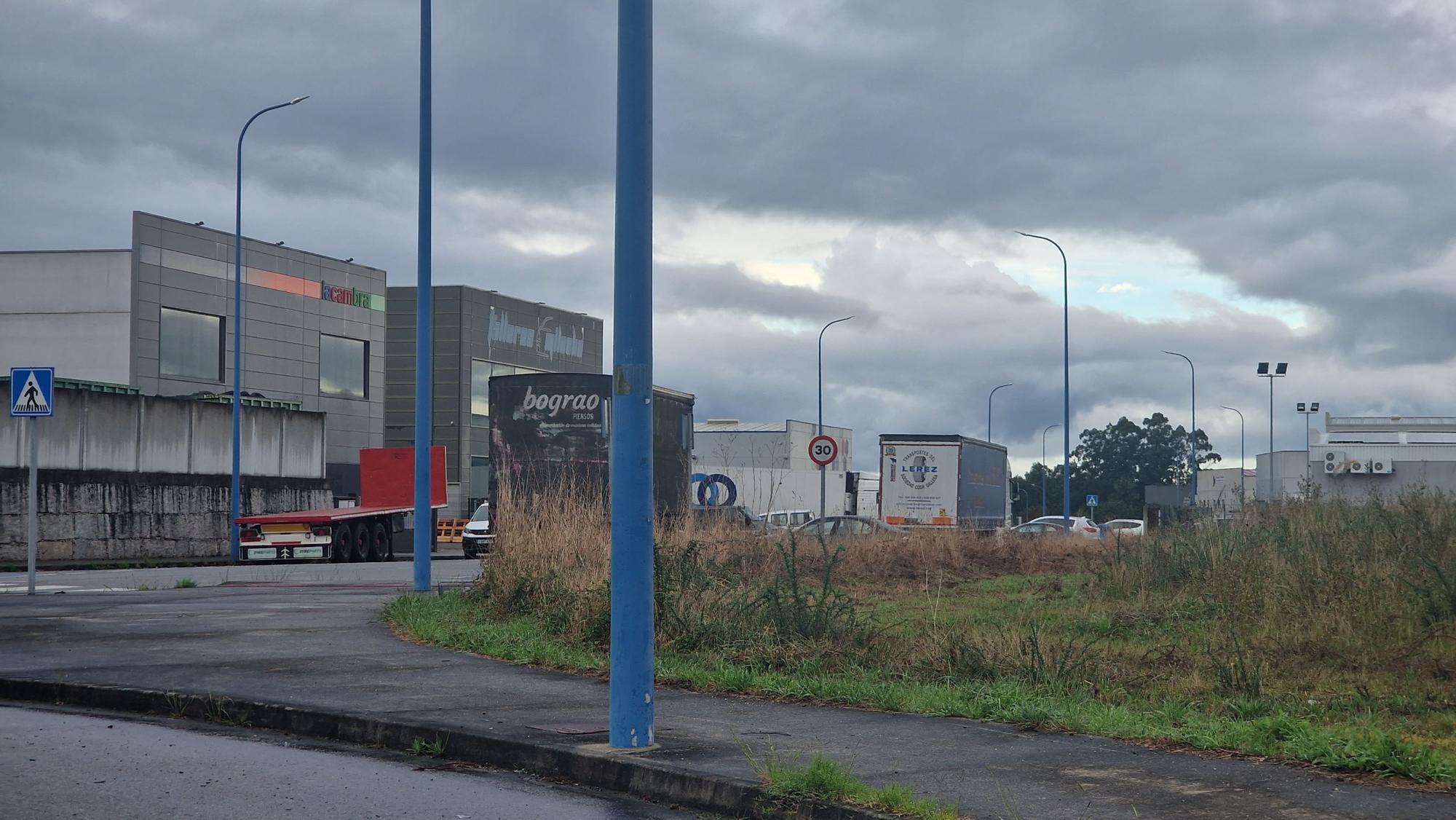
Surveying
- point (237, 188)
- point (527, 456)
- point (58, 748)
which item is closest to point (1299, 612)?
point (58, 748)

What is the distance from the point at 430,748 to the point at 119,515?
108 ft

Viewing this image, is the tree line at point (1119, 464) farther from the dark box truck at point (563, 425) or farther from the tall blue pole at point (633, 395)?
the tall blue pole at point (633, 395)

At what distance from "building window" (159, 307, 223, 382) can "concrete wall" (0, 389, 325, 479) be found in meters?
10.4

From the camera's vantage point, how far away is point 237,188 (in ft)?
128

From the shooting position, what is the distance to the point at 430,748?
784 cm

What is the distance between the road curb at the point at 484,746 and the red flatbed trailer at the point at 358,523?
22.0m

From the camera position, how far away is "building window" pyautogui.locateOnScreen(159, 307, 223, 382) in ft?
181

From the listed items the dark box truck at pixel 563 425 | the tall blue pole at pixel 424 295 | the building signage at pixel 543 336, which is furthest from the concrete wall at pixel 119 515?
the building signage at pixel 543 336

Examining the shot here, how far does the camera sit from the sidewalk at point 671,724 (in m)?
6.28

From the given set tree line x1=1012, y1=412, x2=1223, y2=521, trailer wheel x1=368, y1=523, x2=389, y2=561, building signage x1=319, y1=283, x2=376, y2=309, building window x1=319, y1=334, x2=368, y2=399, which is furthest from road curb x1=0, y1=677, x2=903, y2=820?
tree line x1=1012, y1=412, x2=1223, y2=521

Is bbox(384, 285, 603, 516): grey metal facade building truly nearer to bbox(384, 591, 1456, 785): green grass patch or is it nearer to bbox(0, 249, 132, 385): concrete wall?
bbox(0, 249, 132, 385): concrete wall

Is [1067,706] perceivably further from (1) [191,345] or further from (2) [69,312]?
(1) [191,345]

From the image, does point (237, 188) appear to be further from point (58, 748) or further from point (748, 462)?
point (58, 748)

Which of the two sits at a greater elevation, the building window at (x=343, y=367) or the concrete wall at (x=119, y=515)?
the building window at (x=343, y=367)
